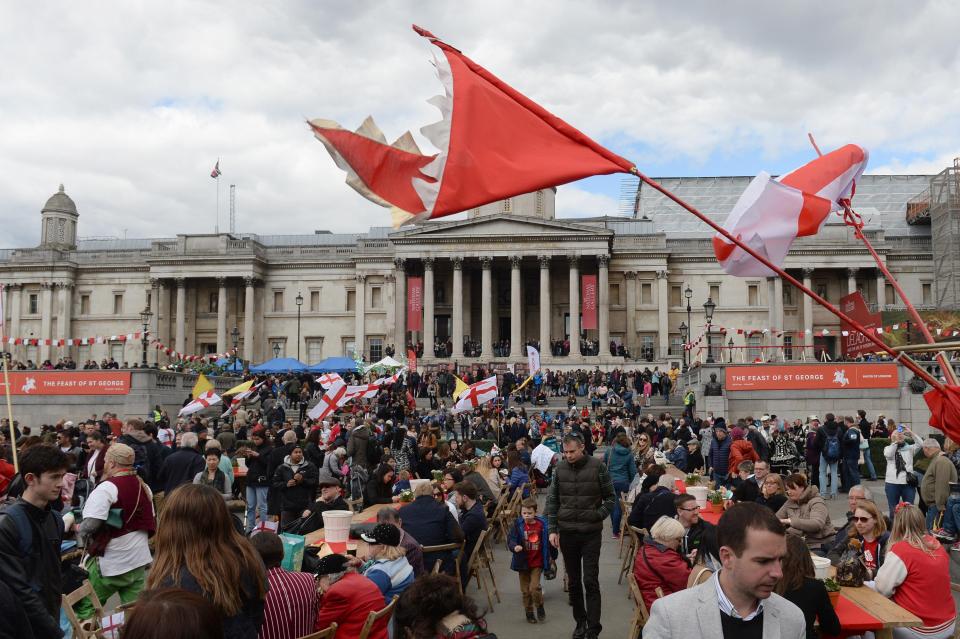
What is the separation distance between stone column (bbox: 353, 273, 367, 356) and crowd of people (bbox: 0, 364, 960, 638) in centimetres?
4086

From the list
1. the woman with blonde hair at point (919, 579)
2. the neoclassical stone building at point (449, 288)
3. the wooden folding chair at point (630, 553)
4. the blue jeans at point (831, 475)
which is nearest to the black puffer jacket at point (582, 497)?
the wooden folding chair at point (630, 553)

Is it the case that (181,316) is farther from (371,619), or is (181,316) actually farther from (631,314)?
(371,619)

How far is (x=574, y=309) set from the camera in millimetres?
50500

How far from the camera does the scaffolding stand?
49531mm

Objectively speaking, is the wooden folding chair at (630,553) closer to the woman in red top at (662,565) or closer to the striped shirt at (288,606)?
the woman in red top at (662,565)

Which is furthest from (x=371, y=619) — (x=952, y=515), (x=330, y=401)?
(x=330, y=401)

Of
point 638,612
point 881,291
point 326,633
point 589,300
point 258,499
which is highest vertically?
point 881,291

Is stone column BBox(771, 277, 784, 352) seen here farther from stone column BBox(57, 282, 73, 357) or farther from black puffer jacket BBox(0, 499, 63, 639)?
black puffer jacket BBox(0, 499, 63, 639)

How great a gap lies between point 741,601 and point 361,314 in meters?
55.2

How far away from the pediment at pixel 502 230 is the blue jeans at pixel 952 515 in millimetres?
40996

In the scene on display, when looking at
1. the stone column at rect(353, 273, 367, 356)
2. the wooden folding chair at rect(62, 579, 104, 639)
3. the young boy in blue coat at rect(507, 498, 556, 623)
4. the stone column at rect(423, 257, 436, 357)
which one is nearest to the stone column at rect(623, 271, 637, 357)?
the stone column at rect(423, 257, 436, 357)

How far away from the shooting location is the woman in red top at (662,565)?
643 cm

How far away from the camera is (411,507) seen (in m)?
8.27

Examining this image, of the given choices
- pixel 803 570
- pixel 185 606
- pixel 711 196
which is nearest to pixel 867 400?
pixel 803 570
